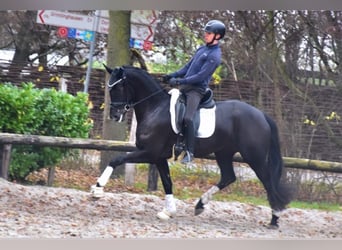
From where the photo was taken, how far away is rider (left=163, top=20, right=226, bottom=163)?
7.11m

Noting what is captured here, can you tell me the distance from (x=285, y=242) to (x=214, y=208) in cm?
91

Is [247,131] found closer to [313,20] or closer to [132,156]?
[132,156]

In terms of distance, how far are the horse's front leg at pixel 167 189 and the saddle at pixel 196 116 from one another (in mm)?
228

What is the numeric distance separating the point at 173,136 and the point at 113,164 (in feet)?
1.97

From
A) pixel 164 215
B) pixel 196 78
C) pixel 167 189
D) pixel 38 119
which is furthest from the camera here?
pixel 38 119

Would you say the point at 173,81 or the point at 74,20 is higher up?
the point at 74,20

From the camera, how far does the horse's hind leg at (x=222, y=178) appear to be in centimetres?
743

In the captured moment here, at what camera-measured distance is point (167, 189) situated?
24.3 ft

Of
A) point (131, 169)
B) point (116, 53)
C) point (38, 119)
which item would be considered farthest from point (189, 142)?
point (38, 119)

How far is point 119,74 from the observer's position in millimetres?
7180

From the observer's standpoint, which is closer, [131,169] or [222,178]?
[222,178]

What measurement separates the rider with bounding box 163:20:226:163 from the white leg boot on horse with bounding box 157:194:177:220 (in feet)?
1.44

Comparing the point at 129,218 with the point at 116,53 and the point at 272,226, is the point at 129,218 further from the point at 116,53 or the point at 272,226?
the point at 116,53

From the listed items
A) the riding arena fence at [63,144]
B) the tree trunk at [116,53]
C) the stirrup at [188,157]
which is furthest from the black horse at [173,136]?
the tree trunk at [116,53]
